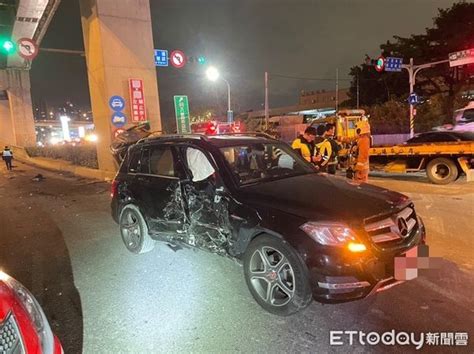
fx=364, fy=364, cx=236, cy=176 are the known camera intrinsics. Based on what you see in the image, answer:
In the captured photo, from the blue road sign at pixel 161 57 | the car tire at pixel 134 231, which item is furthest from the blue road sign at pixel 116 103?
the car tire at pixel 134 231

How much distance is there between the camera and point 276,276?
3.45 metres

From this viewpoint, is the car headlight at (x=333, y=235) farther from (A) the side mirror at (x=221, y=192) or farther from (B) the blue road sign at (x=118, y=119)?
(B) the blue road sign at (x=118, y=119)

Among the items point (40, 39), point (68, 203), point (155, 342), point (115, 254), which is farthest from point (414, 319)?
point (40, 39)

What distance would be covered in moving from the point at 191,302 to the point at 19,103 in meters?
41.7

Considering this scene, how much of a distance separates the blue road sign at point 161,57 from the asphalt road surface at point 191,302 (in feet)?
38.0

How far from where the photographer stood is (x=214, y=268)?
4699 millimetres

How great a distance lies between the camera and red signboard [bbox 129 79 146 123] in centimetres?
1375

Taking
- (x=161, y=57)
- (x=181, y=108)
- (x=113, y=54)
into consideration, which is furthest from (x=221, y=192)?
(x=161, y=57)

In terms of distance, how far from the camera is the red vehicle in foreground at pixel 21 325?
181 centimetres

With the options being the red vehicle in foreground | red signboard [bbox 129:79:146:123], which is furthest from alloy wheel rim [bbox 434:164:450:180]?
the red vehicle in foreground

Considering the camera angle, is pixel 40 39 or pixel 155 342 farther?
pixel 40 39

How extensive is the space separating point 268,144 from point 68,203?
726 centimetres

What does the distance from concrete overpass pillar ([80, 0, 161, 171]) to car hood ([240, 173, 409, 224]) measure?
11.0 meters

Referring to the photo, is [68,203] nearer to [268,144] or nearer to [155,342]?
[268,144]
